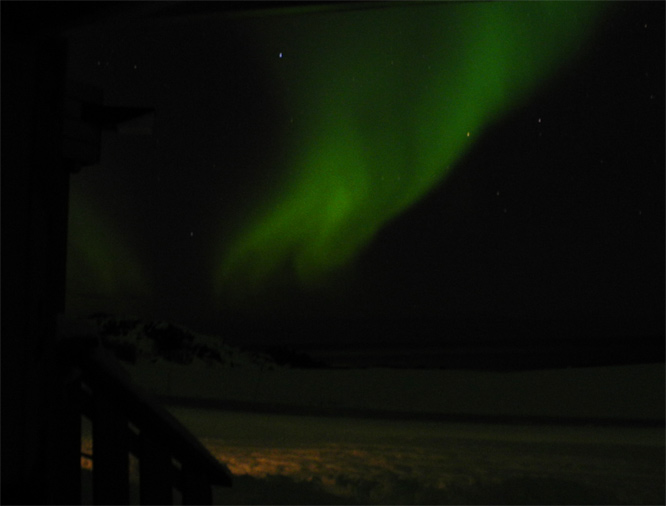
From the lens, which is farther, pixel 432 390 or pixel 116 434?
pixel 432 390

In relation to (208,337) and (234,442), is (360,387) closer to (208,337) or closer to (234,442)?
(234,442)

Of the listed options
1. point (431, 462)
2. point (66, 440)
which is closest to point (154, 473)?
point (66, 440)

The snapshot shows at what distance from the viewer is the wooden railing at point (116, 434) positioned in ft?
10.7

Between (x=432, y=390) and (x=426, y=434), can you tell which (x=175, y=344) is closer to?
(x=432, y=390)

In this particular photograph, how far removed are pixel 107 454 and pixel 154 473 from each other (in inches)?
9.1

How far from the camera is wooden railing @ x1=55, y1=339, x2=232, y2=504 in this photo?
10.7 ft

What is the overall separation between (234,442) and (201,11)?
9980 millimetres

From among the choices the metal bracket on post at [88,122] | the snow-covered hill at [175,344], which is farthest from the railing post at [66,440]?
the snow-covered hill at [175,344]

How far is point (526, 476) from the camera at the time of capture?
880 centimetres

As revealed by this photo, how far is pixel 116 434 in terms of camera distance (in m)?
3.33

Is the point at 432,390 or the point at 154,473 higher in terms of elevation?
the point at 432,390

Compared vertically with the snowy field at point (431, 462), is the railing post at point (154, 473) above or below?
above

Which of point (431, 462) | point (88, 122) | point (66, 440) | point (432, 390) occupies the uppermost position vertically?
point (88, 122)

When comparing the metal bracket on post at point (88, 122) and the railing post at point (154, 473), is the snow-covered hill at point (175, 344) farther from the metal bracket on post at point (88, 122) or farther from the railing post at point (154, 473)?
the railing post at point (154, 473)
